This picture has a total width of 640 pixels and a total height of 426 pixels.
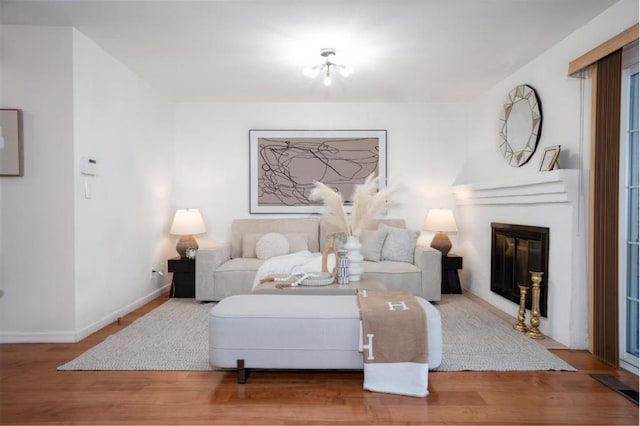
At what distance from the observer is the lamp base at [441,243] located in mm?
4387

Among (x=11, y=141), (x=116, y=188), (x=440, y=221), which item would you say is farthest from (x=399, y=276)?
(x=11, y=141)

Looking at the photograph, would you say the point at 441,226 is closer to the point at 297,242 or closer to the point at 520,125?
the point at 520,125

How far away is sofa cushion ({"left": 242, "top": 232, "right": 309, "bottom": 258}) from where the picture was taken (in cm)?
440

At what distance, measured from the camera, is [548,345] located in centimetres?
280

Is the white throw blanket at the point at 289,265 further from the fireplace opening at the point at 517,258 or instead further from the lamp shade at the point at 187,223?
the fireplace opening at the point at 517,258

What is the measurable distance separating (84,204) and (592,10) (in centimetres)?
375

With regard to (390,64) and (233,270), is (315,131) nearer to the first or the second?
(390,64)

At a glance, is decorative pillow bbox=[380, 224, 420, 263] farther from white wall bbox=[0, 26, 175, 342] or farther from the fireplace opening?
white wall bbox=[0, 26, 175, 342]

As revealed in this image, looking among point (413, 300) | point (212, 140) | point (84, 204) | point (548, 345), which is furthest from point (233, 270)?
point (548, 345)

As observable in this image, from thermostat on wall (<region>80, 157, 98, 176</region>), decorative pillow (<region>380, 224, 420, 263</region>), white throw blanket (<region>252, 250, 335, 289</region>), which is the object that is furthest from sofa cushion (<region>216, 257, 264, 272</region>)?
thermostat on wall (<region>80, 157, 98, 176</region>)

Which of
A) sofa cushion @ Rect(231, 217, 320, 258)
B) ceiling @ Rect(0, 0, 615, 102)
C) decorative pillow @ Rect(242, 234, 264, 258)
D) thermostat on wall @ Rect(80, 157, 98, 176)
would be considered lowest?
decorative pillow @ Rect(242, 234, 264, 258)

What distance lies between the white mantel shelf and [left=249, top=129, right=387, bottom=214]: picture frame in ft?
4.15

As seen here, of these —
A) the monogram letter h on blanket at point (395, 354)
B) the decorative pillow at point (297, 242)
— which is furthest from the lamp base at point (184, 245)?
the monogram letter h on blanket at point (395, 354)

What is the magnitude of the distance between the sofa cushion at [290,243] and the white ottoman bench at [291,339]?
7.24ft
